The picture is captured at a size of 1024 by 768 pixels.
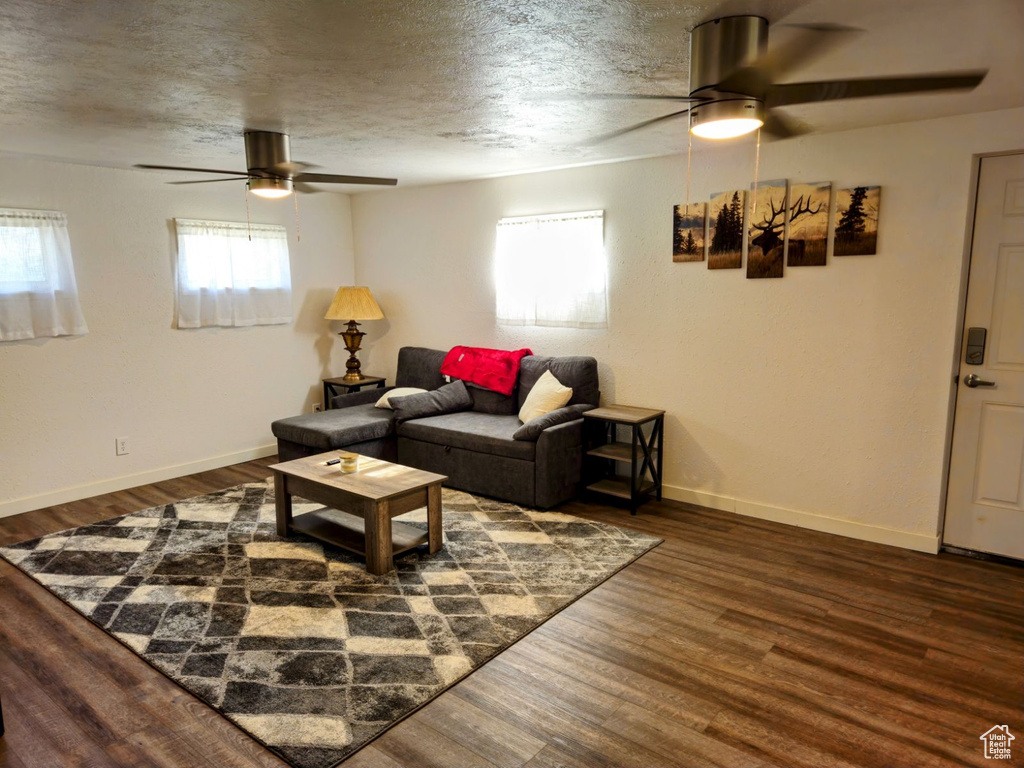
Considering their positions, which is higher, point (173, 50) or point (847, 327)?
point (173, 50)

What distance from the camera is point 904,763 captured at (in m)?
2.05

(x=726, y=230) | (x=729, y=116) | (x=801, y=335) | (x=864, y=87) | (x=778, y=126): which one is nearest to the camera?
(x=864, y=87)

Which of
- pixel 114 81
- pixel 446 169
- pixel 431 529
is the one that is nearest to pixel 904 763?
pixel 431 529

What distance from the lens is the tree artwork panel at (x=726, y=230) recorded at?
4047mm

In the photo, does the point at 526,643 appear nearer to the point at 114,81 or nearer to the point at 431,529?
the point at 431,529

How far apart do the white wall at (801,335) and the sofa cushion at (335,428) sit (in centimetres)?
126

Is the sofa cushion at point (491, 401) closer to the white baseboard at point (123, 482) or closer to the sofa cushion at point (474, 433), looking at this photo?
the sofa cushion at point (474, 433)

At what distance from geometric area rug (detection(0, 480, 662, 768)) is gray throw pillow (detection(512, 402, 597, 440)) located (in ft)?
1.64

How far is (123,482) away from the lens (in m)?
4.81

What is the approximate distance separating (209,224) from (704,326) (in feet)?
12.5

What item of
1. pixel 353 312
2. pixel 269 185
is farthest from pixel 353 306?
pixel 269 185

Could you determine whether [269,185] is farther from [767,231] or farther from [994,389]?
[994,389]

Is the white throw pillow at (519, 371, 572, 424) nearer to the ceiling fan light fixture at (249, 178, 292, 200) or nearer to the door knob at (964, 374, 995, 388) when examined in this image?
the ceiling fan light fixture at (249, 178, 292, 200)

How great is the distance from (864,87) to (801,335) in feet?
7.04
